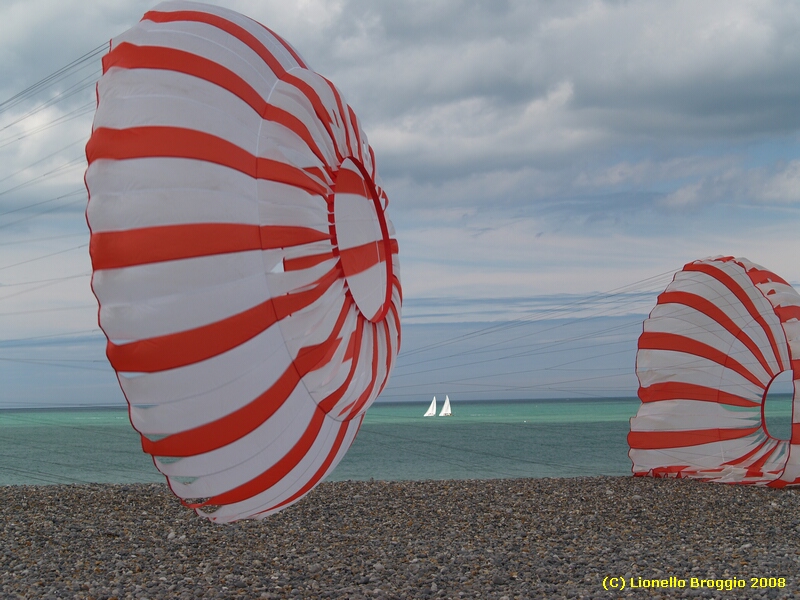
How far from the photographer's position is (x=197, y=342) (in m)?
3.92

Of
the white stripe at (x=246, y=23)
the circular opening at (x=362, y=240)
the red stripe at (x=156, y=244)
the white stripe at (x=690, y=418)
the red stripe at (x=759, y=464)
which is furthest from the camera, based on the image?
the white stripe at (x=690, y=418)

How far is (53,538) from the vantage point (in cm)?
811

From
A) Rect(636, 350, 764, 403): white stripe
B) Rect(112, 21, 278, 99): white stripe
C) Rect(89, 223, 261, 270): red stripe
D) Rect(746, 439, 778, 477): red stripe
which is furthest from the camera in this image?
Rect(636, 350, 764, 403): white stripe

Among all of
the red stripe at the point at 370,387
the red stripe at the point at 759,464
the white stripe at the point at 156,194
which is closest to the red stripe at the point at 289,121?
the white stripe at the point at 156,194

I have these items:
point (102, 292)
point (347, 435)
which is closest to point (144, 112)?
point (102, 292)

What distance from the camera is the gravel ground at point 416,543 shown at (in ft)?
21.5

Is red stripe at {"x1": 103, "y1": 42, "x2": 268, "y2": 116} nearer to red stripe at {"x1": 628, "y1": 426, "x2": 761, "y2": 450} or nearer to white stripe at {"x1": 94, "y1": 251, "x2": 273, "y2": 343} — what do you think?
white stripe at {"x1": 94, "y1": 251, "x2": 273, "y2": 343}

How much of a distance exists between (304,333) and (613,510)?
6667mm

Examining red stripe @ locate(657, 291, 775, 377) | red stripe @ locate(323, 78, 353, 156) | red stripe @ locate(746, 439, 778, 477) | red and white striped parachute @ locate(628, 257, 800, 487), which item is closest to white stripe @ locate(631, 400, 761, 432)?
red and white striped parachute @ locate(628, 257, 800, 487)

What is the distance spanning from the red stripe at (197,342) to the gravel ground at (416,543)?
3.17 metres

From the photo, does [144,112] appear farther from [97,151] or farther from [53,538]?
[53,538]

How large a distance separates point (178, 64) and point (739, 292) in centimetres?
1017

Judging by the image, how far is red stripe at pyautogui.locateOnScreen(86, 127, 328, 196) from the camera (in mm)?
3916

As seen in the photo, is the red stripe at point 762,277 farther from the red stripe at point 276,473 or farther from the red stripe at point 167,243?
the red stripe at point 167,243
